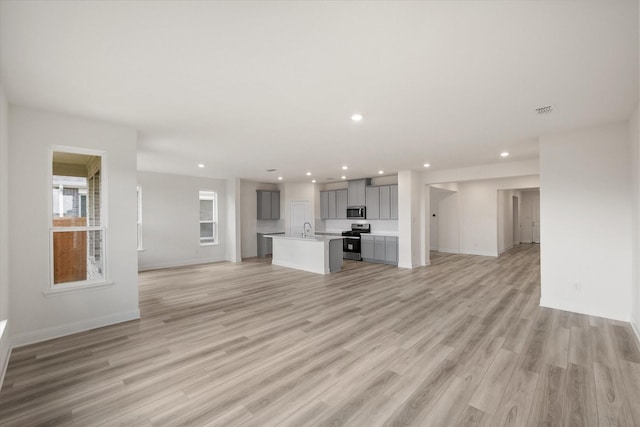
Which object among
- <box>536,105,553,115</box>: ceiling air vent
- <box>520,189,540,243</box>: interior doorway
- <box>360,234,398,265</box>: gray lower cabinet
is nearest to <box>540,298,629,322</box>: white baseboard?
<box>536,105,553,115</box>: ceiling air vent

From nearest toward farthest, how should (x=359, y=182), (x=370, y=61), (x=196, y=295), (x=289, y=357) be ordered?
(x=370, y=61) < (x=289, y=357) < (x=196, y=295) < (x=359, y=182)

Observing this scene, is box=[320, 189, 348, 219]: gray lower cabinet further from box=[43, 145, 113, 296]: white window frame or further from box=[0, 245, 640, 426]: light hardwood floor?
box=[43, 145, 113, 296]: white window frame

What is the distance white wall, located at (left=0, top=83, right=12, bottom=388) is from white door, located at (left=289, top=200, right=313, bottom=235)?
25.3ft

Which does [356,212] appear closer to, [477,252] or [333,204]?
[333,204]

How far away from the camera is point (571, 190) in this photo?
399 centimetres

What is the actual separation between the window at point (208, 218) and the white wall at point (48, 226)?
5.13m

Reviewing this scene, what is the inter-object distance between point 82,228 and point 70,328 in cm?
119

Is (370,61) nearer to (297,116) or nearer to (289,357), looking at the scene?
(297,116)

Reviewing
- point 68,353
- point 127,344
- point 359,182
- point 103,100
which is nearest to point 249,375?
point 127,344

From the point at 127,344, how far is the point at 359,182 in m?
7.19

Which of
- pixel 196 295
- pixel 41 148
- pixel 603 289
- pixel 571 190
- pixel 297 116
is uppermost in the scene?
pixel 297 116

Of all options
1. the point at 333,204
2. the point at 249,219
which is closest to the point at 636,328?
the point at 333,204

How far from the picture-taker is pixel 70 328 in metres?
3.32

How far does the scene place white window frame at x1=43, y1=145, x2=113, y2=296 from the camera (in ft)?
10.6
